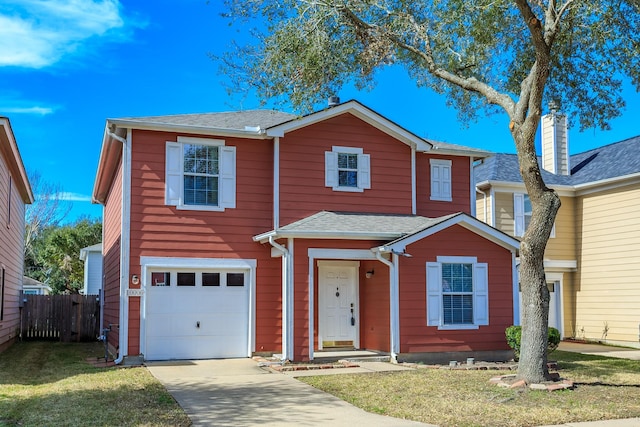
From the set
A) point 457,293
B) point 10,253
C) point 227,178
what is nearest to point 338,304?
point 457,293

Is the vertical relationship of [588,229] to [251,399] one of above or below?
above

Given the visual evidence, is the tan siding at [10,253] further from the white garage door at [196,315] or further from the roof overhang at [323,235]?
the roof overhang at [323,235]

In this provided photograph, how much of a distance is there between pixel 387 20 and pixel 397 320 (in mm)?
6432

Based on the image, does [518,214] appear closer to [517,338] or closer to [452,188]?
[452,188]

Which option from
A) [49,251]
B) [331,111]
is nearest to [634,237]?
[331,111]

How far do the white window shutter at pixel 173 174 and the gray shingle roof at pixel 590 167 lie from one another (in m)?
9.77

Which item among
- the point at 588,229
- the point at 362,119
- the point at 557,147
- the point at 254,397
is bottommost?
the point at 254,397

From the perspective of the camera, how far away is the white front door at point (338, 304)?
54.8 feet

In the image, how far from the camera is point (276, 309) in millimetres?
16016

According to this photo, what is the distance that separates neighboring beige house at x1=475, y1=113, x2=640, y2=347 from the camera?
20234mm

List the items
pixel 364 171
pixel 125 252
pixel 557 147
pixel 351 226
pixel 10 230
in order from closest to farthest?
pixel 125 252 → pixel 351 226 → pixel 364 171 → pixel 10 230 → pixel 557 147

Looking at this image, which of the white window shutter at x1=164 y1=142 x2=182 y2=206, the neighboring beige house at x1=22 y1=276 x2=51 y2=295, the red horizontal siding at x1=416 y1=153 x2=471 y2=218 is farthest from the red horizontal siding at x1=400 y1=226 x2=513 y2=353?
the neighboring beige house at x1=22 y1=276 x2=51 y2=295

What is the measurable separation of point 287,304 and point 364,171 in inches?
168

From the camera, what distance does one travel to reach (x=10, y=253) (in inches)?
789
